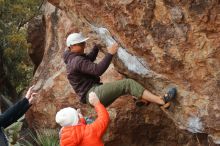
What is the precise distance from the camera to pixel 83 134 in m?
6.38

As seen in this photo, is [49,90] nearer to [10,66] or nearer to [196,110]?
Answer: [196,110]

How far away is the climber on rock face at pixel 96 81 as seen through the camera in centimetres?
700

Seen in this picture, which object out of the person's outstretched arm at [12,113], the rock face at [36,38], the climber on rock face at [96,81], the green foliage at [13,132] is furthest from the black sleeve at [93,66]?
the rock face at [36,38]

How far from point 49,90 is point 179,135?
3.37 m

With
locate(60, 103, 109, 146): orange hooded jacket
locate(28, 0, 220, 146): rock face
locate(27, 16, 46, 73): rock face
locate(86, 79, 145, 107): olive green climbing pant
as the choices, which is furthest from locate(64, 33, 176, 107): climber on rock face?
locate(27, 16, 46, 73): rock face

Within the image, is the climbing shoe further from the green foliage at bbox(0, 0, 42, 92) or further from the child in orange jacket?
the green foliage at bbox(0, 0, 42, 92)

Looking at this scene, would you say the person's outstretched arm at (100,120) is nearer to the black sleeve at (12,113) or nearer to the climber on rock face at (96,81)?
the climber on rock face at (96,81)

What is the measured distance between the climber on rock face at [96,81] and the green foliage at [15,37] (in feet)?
31.0

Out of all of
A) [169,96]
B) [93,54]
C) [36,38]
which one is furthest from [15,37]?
[169,96]

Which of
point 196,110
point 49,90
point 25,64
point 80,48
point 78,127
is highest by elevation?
point 80,48

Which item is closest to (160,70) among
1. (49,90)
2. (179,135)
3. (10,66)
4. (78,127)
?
(78,127)

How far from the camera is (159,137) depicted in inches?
423

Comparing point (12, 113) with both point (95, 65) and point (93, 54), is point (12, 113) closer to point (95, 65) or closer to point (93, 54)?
point (95, 65)

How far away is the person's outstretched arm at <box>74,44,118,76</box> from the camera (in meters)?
6.90
